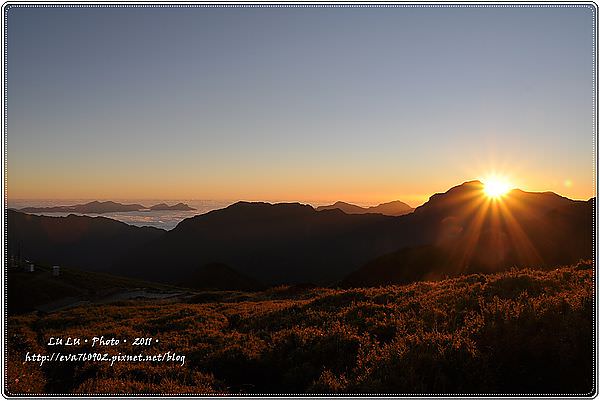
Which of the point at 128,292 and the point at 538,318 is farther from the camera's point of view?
the point at 128,292

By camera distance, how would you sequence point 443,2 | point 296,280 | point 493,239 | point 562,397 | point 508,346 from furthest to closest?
1. point 296,280
2. point 493,239
3. point 443,2
4. point 508,346
5. point 562,397

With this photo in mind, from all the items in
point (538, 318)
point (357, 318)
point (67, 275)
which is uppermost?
point (538, 318)

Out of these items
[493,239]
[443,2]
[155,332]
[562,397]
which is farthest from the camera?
[493,239]

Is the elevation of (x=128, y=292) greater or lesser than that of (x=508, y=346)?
lesser

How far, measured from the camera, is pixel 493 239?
8181 cm

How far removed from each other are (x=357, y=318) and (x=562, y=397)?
6643 millimetres

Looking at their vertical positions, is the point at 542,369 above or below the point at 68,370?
above

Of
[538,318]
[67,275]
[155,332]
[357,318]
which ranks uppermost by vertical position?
[538,318]

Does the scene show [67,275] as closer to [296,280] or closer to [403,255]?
[403,255]

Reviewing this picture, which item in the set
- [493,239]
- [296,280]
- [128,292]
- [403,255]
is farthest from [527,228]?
[296,280]

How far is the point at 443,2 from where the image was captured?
1053 centimetres

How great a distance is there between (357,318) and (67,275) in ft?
199

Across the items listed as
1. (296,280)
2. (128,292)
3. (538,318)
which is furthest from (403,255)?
(538,318)

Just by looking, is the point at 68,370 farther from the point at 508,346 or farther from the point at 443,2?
the point at 443,2
